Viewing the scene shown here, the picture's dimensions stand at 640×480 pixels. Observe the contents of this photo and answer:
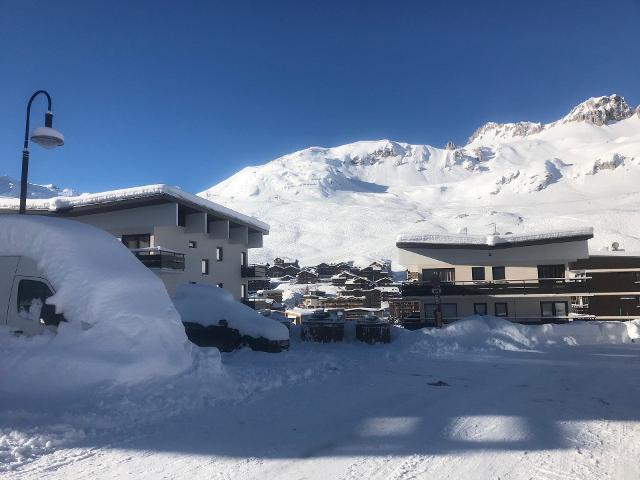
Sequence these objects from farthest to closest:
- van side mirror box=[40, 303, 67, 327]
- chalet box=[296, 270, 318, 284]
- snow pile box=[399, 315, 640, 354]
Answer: chalet box=[296, 270, 318, 284]
snow pile box=[399, 315, 640, 354]
van side mirror box=[40, 303, 67, 327]

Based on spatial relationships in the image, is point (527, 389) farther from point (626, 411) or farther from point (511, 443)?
point (511, 443)

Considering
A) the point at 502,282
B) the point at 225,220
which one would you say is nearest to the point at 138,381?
the point at 225,220

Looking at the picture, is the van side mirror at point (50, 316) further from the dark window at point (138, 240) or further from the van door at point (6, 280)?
the dark window at point (138, 240)

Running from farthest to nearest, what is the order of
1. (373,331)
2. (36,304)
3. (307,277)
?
(307,277)
(373,331)
(36,304)

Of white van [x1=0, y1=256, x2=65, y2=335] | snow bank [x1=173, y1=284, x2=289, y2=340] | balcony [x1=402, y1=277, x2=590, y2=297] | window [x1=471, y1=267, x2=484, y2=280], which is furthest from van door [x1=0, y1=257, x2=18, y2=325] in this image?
window [x1=471, y1=267, x2=484, y2=280]

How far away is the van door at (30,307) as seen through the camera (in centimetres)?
833

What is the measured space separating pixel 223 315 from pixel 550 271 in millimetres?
24483

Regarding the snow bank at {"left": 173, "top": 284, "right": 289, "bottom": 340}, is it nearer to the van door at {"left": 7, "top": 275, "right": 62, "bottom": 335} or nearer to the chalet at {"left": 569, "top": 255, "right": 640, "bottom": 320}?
the van door at {"left": 7, "top": 275, "right": 62, "bottom": 335}

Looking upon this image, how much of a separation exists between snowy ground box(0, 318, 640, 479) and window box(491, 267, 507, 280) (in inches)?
821

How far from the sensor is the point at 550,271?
3192 centimetres

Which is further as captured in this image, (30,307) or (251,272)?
(251,272)

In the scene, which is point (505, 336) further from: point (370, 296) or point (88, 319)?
point (370, 296)

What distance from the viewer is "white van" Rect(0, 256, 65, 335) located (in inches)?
328

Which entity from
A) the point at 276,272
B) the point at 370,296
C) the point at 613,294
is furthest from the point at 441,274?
the point at 276,272
